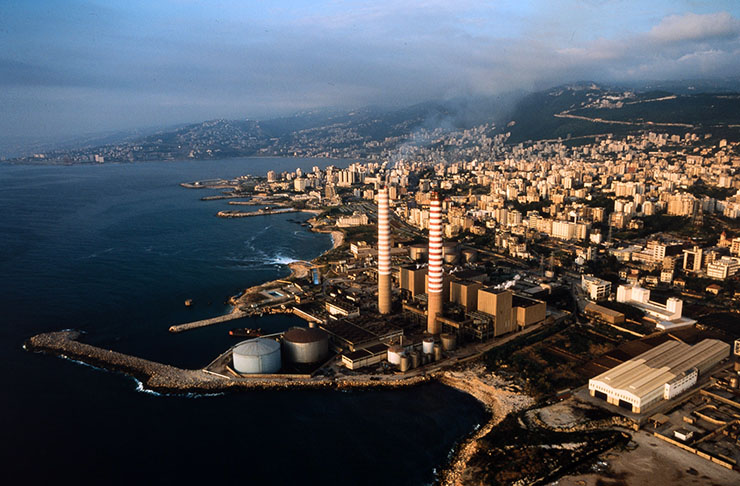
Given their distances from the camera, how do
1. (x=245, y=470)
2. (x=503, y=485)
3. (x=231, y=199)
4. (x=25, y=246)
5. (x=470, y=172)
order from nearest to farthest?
1. (x=503, y=485)
2. (x=245, y=470)
3. (x=25, y=246)
4. (x=231, y=199)
5. (x=470, y=172)

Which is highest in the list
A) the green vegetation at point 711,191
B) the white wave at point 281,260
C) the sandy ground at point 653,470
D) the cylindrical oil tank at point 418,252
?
the green vegetation at point 711,191

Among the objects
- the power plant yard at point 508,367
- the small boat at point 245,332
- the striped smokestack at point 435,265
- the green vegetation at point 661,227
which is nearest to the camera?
the power plant yard at point 508,367

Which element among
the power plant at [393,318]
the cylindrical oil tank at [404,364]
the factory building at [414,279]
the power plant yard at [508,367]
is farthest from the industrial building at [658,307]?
the cylindrical oil tank at [404,364]

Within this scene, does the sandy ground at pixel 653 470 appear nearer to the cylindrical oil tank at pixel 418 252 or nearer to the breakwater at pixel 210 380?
the breakwater at pixel 210 380

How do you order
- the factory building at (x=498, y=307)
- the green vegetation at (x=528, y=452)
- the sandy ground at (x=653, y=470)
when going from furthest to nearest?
the factory building at (x=498, y=307) < the green vegetation at (x=528, y=452) < the sandy ground at (x=653, y=470)

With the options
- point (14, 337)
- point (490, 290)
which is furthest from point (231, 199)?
point (490, 290)

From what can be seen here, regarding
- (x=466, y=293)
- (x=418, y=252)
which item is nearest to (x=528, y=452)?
(x=466, y=293)

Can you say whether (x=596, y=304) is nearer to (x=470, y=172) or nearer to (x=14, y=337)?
(x=14, y=337)
